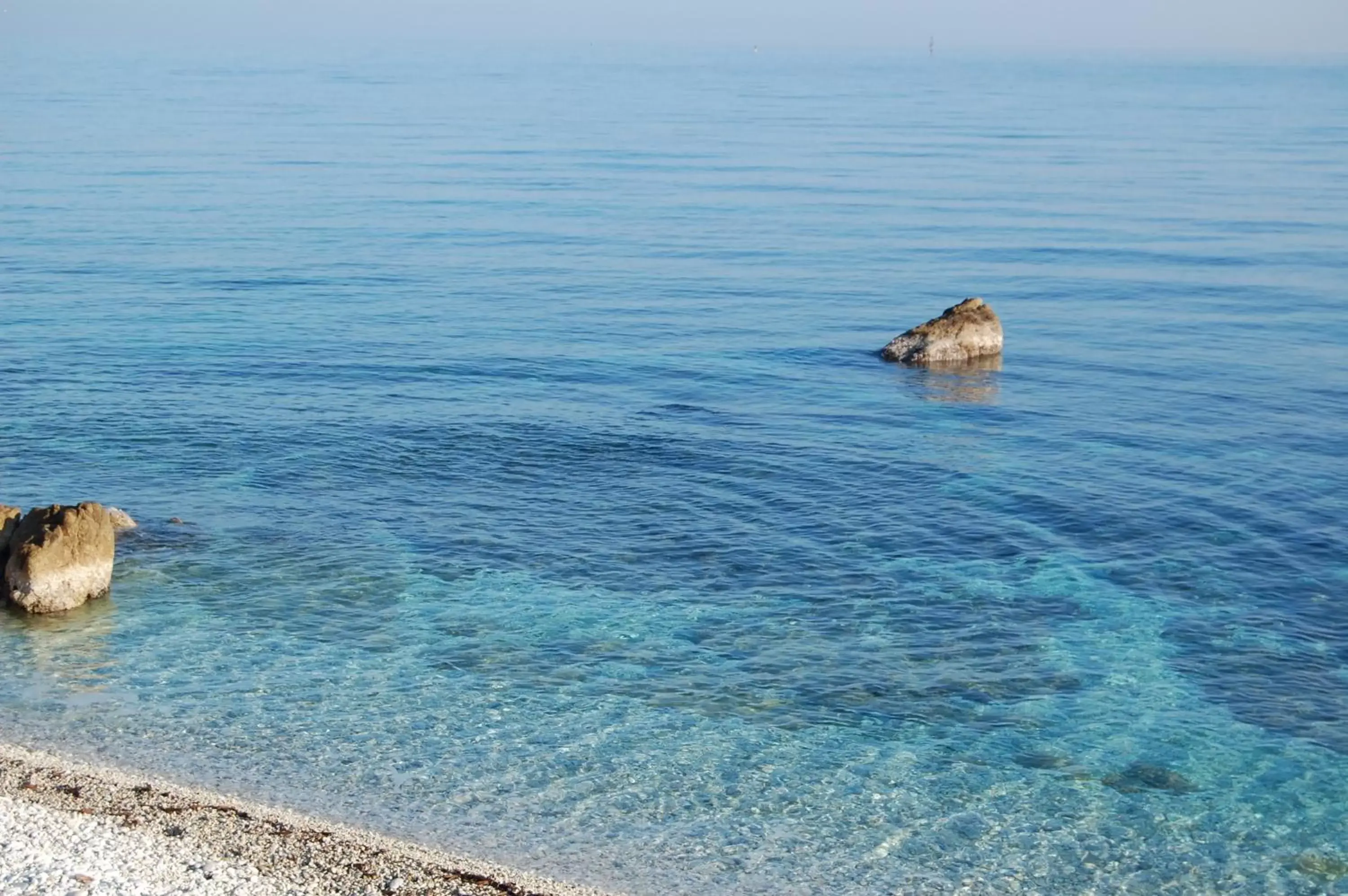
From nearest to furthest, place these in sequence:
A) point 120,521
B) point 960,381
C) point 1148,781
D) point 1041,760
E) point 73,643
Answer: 1. point 1148,781
2. point 1041,760
3. point 73,643
4. point 120,521
5. point 960,381

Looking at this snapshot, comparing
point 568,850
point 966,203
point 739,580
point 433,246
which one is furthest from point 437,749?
point 966,203

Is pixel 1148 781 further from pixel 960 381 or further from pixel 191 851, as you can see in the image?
pixel 960 381

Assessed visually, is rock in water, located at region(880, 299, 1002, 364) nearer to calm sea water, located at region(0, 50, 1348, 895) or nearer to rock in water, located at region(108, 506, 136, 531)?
calm sea water, located at region(0, 50, 1348, 895)

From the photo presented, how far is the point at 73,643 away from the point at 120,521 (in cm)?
447

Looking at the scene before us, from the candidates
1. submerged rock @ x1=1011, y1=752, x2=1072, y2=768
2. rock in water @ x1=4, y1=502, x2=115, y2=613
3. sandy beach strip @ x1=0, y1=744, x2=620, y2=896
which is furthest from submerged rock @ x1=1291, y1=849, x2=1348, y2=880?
rock in water @ x1=4, y1=502, x2=115, y2=613

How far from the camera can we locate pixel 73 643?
60.4 ft

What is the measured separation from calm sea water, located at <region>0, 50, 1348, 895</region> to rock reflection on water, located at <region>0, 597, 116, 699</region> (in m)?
0.09

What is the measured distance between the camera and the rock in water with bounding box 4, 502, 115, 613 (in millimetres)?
18969

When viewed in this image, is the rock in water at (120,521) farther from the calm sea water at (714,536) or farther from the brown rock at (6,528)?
the brown rock at (6,528)

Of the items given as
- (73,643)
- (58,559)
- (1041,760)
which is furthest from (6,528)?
(1041,760)

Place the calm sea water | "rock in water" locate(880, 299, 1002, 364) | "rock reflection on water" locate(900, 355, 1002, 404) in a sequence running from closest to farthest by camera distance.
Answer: the calm sea water → "rock reflection on water" locate(900, 355, 1002, 404) → "rock in water" locate(880, 299, 1002, 364)

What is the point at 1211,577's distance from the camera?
2141 centimetres

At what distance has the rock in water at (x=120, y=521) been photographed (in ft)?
73.6

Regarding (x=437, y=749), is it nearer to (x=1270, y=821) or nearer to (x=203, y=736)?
(x=203, y=736)
